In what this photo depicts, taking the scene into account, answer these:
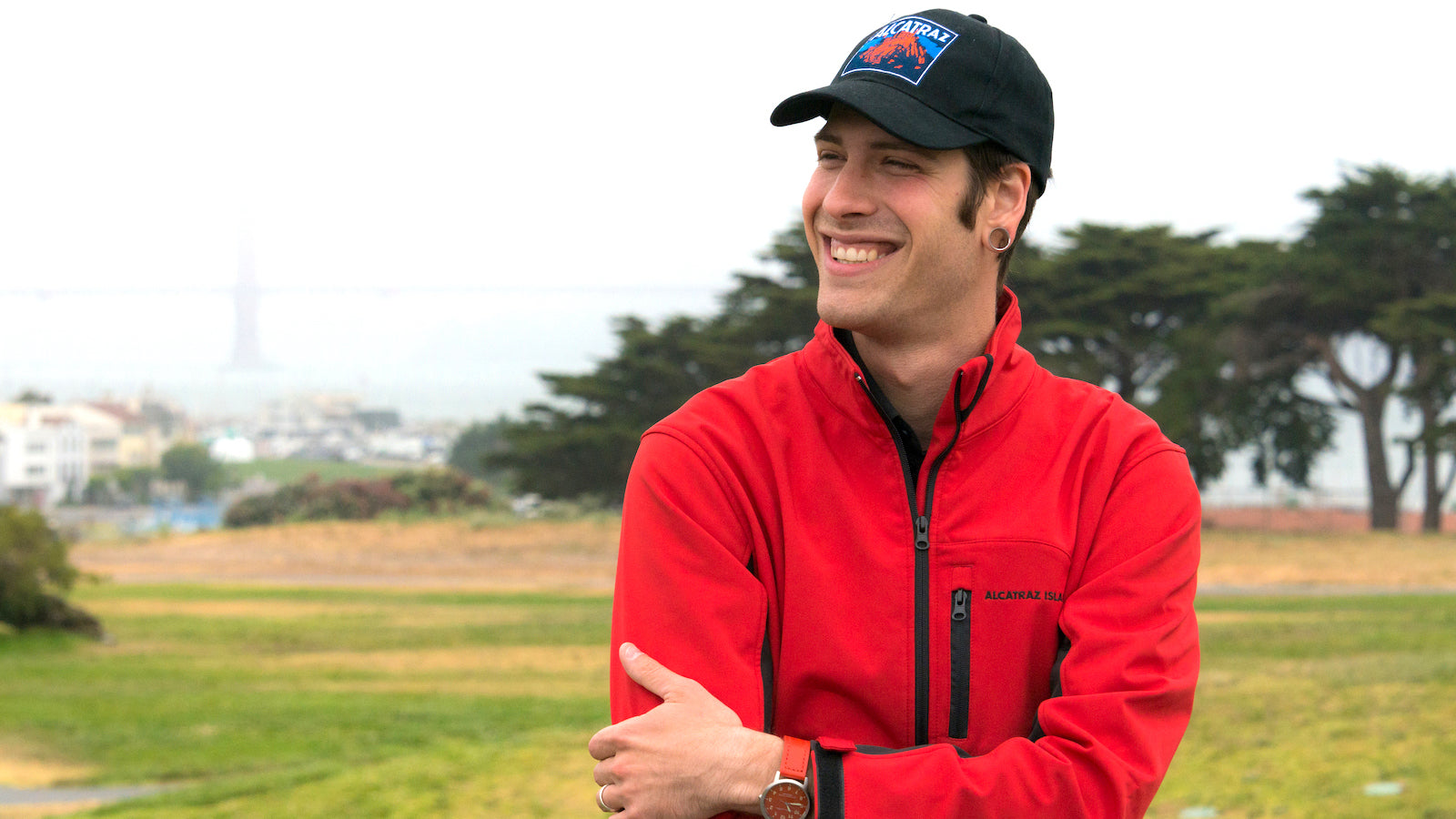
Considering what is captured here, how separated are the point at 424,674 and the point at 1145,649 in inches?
506

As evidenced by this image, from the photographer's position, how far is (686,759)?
64.2 inches

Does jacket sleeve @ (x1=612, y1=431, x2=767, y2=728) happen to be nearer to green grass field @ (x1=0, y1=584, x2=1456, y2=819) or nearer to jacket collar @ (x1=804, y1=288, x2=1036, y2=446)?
jacket collar @ (x1=804, y1=288, x2=1036, y2=446)

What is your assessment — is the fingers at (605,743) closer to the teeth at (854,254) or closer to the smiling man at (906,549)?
the smiling man at (906,549)

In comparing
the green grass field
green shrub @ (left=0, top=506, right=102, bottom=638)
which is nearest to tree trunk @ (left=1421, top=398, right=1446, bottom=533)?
the green grass field

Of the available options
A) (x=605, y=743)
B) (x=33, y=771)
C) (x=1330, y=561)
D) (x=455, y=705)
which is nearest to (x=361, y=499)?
(x=1330, y=561)

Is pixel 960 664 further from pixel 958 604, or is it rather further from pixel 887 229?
pixel 887 229

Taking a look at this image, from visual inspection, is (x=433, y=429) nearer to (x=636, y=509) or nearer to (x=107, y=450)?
(x=107, y=450)

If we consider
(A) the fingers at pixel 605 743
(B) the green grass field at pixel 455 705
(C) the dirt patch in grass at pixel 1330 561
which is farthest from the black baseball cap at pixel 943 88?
(C) the dirt patch in grass at pixel 1330 561

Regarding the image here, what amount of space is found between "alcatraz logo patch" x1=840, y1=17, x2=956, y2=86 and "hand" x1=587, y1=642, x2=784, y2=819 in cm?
82

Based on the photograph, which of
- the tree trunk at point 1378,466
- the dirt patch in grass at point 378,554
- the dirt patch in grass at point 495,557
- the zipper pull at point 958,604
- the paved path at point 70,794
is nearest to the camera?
the zipper pull at point 958,604

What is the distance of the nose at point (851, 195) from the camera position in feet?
5.68

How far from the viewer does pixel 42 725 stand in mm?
11164

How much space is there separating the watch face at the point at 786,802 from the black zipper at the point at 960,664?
0.72 feet

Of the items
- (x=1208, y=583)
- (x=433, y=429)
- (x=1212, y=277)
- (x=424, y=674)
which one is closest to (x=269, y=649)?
(x=424, y=674)
